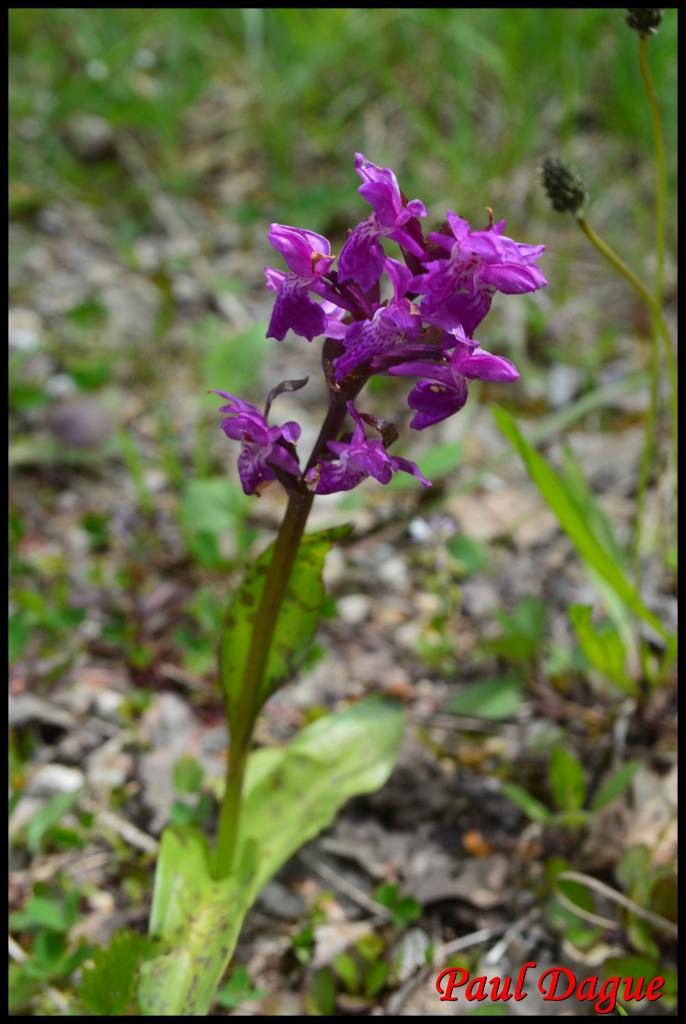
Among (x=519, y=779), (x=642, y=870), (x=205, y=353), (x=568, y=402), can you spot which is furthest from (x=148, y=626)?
(x=568, y=402)

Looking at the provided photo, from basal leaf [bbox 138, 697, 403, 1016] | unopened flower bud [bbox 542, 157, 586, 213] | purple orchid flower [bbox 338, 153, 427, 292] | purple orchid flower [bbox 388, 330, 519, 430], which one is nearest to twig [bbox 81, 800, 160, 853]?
basal leaf [bbox 138, 697, 403, 1016]

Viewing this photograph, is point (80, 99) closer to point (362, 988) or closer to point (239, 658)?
point (239, 658)

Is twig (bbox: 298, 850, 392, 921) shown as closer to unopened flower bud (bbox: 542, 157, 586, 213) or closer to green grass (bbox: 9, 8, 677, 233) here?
unopened flower bud (bbox: 542, 157, 586, 213)

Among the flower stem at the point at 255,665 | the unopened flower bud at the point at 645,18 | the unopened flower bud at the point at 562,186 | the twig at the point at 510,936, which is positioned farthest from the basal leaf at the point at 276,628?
the unopened flower bud at the point at 645,18

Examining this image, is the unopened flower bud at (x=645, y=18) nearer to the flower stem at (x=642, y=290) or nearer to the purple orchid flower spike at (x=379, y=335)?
the flower stem at (x=642, y=290)

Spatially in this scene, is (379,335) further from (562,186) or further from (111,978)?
(111,978)
